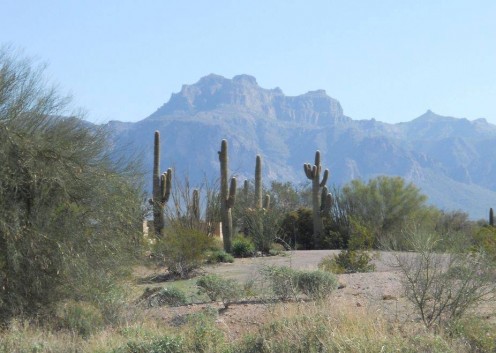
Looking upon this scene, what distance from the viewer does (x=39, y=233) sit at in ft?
48.3

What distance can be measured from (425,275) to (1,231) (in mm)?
6803

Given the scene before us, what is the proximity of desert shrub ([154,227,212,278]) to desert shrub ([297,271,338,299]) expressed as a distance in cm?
996

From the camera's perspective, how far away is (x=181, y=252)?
2638cm

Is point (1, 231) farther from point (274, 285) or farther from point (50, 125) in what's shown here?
point (274, 285)

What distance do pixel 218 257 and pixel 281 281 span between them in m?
14.5

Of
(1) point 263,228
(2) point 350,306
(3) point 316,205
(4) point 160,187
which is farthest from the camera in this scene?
(3) point 316,205

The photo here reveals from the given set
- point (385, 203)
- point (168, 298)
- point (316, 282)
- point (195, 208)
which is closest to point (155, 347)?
point (316, 282)

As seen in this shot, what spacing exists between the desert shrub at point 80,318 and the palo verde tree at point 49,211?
9.2 inches

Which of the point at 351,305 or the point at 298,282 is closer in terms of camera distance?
the point at 351,305

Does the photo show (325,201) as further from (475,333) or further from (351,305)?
(475,333)

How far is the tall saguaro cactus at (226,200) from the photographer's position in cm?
3275

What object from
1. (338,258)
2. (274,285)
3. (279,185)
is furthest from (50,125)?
(279,185)

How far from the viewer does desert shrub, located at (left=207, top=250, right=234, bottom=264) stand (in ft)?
95.7

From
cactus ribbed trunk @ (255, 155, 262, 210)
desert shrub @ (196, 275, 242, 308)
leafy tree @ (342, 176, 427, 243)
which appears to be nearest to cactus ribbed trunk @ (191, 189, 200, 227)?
cactus ribbed trunk @ (255, 155, 262, 210)
